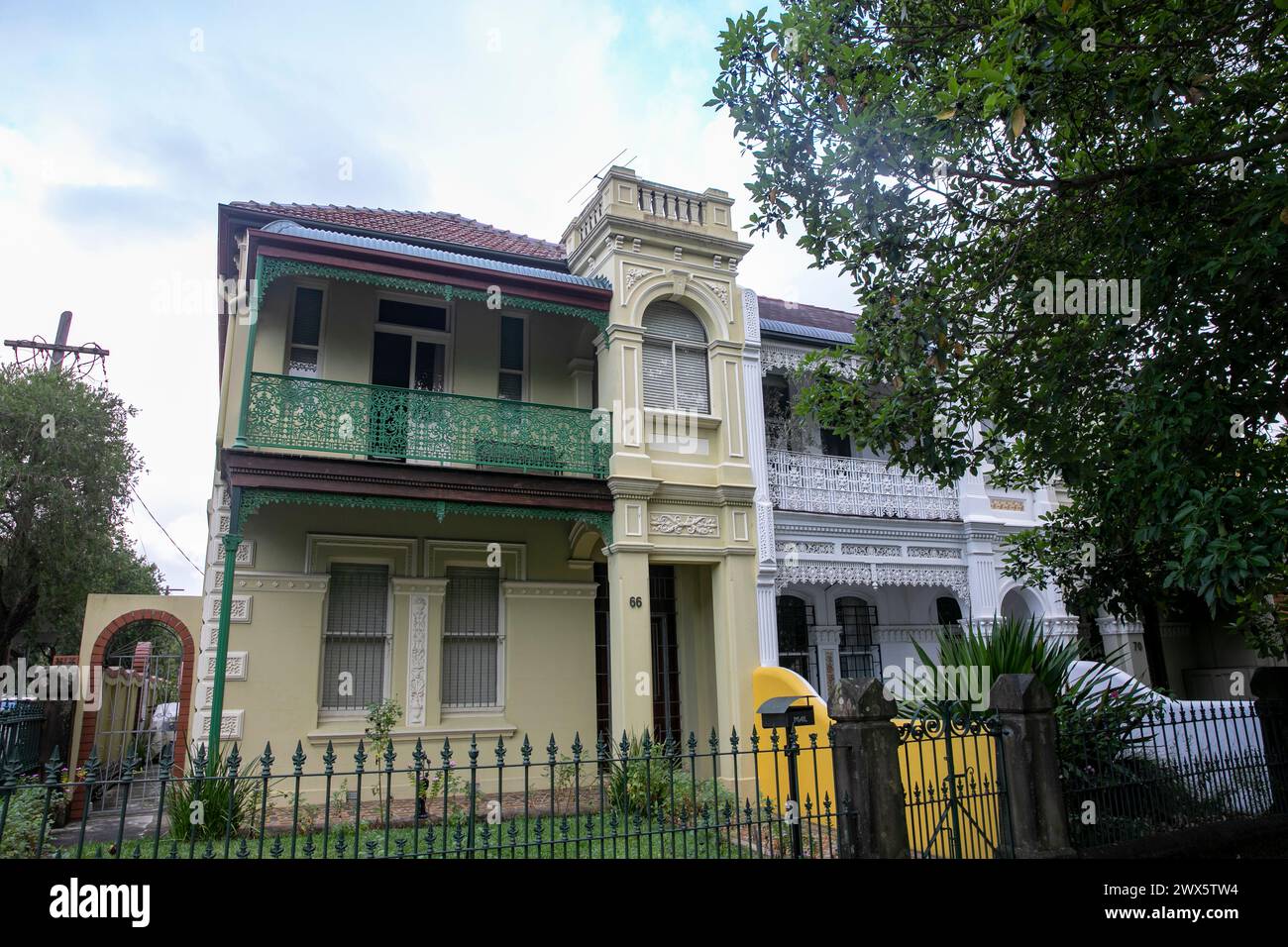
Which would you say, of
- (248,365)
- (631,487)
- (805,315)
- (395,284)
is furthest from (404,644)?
(805,315)

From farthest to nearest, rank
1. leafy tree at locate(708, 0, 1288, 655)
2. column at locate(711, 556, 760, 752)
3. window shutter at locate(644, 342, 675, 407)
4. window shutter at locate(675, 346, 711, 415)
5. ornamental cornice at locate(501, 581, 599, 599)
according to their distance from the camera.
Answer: window shutter at locate(675, 346, 711, 415) < window shutter at locate(644, 342, 675, 407) < ornamental cornice at locate(501, 581, 599, 599) < column at locate(711, 556, 760, 752) < leafy tree at locate(708, 0, 1288, 655)

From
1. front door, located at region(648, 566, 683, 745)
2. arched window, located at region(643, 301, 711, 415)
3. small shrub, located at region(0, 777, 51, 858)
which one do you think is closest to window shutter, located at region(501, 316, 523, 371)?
arched window, located at region(643, 301, 711, 415)

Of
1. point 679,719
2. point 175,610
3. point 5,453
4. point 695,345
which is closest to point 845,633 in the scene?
point 679,719

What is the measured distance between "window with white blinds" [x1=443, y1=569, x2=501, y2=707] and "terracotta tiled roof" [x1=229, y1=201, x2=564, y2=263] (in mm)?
5217

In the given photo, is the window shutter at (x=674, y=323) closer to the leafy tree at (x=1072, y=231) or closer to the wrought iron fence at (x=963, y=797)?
the leafy tree at (x=1072, y=231)

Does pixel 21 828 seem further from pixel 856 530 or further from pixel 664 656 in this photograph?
pixel 856 530

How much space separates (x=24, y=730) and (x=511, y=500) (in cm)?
660

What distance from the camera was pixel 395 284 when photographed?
10.9 meters

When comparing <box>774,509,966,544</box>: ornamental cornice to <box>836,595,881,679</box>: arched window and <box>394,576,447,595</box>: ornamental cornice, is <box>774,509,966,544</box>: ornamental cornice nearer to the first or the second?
<box>836,595,881,679</box>: arched window

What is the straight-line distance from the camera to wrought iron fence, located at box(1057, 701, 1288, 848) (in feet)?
21.6

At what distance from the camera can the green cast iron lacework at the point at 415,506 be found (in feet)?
32.3

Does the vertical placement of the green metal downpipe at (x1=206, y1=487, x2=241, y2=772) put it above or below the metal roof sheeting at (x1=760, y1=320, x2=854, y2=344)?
below

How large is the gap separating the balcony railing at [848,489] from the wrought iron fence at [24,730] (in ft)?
33.0

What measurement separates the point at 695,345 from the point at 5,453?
17349 millimetres
